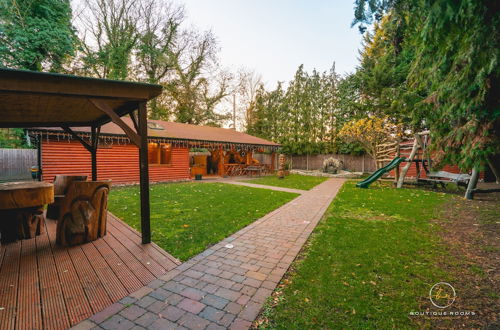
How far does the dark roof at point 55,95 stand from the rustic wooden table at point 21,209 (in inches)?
55.6

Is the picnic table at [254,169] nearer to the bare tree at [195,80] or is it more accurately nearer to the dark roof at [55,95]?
the bare tree at [195,80]

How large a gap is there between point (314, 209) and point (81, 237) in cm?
533

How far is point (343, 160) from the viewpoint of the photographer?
21172 millimetres

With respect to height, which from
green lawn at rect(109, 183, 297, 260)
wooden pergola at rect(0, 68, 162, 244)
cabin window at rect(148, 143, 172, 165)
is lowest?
green lawn at rect(109, 183, 297, 260)

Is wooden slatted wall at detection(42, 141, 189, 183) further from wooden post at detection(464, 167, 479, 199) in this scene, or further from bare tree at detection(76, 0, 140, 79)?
wooden post at detection(464, 167, 479, 199)

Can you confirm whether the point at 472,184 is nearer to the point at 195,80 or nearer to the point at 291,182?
the point at 291,182

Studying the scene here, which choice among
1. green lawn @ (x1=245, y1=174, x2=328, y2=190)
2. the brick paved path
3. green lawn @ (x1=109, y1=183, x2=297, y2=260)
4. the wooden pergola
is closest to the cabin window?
green lawn @ (x1=245, y1=174, x2=328, y2=190)

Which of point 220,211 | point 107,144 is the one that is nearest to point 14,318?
point 220,211

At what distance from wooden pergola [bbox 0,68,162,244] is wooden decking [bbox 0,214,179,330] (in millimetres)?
607

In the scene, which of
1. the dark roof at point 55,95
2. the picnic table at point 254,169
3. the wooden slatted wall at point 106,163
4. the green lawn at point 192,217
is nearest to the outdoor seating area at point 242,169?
the picnic table at point 254,169

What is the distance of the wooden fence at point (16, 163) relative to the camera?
47.9ft

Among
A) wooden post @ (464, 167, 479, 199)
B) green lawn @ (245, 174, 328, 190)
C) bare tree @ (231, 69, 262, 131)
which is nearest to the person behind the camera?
wooden post @ (464, 167, 479, 199)

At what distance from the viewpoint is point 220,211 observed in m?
5.82

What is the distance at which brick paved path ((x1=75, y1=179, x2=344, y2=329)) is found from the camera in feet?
6.34
